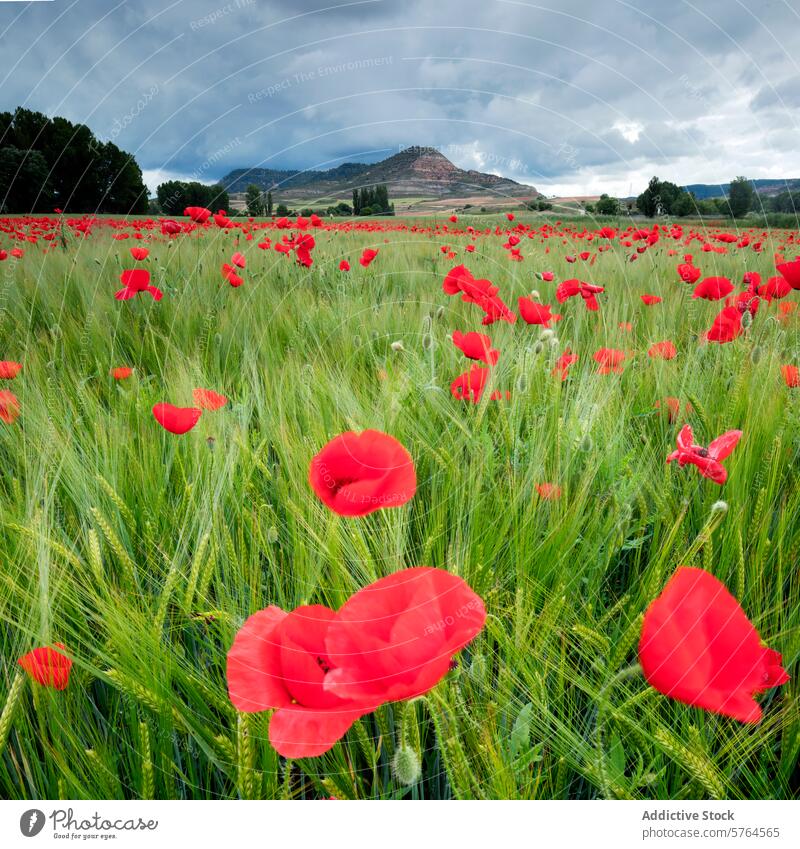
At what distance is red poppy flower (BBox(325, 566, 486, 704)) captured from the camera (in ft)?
1.07

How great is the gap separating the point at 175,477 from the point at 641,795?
2.35 ft

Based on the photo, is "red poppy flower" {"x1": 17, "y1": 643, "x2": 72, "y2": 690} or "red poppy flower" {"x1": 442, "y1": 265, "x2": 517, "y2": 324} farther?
"red poppy flower" {"x1": 442, "y1": 265, "x2": 517, "y2": 324}

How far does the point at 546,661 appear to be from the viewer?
525mm

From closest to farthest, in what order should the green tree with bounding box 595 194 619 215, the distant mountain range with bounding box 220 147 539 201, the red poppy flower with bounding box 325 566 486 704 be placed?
the red poppy flower with bounding box 325 566 486 704 < the distant mountain range with bounding box 220 147 539 201 < the green tree with bounding box 595 194 619 215

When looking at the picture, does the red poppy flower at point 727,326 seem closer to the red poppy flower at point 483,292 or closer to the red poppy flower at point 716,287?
the red poppy flower at point 716,287

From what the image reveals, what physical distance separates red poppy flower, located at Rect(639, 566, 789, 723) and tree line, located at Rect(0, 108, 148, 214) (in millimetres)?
1196

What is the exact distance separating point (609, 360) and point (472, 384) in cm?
36

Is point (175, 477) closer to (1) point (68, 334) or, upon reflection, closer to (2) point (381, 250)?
(1) point (68, 334)

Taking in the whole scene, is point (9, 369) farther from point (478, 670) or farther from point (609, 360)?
point (609, 360)

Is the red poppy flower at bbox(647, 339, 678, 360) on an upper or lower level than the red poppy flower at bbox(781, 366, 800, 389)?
upper

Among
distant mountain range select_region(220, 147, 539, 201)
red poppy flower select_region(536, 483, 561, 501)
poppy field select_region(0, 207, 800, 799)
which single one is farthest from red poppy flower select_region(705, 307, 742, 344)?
red poppy flower select_region(536, 483, 561, 501)

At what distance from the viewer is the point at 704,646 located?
0.39 metres

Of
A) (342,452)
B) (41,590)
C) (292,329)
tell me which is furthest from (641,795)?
(292,329)

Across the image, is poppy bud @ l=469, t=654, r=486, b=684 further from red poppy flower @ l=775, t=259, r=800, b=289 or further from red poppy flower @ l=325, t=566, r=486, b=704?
red poppy flower @ l=775, t=259, r=800, b=289
